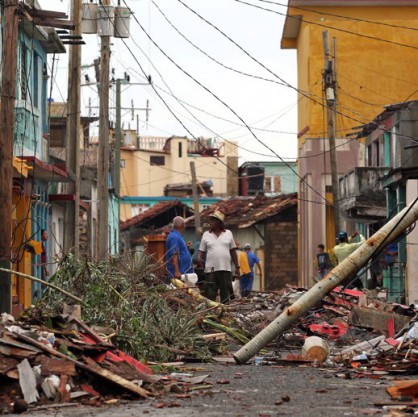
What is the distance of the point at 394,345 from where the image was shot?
13938mm

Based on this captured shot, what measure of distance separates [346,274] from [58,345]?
4.22 metres

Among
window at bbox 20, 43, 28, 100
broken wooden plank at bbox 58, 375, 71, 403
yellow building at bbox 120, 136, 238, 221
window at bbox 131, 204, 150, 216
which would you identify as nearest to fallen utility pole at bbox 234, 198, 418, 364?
broken wooden plank at bbox 58, 375, 71, 403

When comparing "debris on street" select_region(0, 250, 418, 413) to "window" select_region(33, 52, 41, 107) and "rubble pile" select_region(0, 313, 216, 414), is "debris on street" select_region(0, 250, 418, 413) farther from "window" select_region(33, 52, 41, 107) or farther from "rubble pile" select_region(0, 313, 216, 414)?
"window" select_region(33, 52, 41, 107)

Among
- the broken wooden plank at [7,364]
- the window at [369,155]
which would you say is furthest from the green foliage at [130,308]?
the window at [369,155]

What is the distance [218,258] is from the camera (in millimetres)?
19344

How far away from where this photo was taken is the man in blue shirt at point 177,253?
20.1m

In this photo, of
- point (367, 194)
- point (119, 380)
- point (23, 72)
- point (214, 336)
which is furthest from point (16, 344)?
point (367, 194)

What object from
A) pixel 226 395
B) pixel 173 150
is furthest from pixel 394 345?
pixel 173 150

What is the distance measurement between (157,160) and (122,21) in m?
66.8

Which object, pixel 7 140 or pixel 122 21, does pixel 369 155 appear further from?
pixel 7 140

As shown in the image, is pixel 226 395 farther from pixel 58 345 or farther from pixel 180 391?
pixel 58 345

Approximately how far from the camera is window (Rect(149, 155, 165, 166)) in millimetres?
96750

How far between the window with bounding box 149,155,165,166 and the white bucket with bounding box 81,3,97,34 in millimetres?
65587

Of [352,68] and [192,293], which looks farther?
[352,68]
